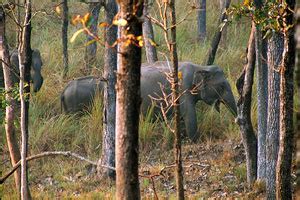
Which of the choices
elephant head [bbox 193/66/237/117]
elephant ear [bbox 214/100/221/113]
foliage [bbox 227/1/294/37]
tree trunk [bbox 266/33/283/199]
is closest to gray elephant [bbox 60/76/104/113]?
elephant head [bbox 193/66/237/117]

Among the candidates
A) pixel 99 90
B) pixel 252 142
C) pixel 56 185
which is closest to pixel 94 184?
pixel 56 185

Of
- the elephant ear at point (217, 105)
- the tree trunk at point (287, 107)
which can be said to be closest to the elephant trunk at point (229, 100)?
the elephant ear at point (217, 105)

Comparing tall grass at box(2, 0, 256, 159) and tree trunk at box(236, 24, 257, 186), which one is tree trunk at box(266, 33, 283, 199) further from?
tall grass at box(2, 0, 256, 159)

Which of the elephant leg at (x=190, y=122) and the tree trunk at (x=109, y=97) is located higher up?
the tree trunk at (x=109, y=97)

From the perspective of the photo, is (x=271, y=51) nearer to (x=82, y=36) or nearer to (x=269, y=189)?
(x=269, y=189)

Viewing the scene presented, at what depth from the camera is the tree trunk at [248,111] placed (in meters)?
10.2

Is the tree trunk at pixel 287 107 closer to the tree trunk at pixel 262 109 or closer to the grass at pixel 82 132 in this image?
the tree trunk at pixel 262 109

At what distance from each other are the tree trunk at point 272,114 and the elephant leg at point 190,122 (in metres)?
3.87

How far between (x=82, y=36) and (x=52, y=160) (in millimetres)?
6075

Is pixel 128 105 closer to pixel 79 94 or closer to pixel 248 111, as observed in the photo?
pixel 248 111

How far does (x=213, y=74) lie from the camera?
14781 mm

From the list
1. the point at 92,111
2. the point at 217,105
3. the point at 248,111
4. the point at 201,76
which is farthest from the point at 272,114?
the point at 201,76

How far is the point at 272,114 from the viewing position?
9617 mm

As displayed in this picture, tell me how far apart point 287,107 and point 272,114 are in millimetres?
3311
